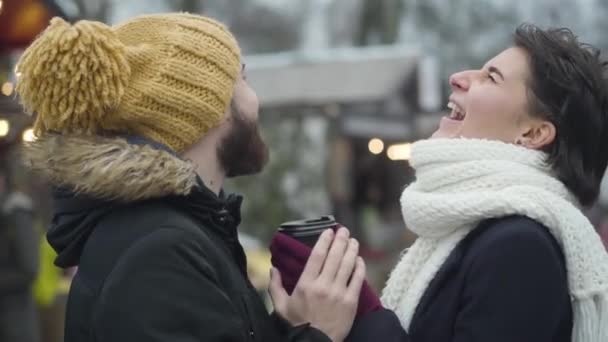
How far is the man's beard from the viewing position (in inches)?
109

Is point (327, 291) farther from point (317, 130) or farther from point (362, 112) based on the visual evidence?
point (317, 130)

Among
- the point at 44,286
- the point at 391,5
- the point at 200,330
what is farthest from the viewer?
the point at 391,5

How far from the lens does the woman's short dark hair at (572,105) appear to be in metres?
2.71

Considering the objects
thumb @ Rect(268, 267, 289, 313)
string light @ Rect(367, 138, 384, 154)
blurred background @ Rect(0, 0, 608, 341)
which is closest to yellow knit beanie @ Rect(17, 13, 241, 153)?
blurred background @ Rect(0, 0, 608, 341)

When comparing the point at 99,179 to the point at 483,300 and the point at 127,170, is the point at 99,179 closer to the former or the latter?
the point at 127,170

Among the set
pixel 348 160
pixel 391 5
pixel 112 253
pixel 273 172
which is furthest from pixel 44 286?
pixel 391 5

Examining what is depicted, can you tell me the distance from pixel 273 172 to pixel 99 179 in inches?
554

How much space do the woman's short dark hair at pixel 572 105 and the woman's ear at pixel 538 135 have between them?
0.01 meters

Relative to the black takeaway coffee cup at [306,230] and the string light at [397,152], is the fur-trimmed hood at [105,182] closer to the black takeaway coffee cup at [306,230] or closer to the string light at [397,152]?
the black takeaway coffee cup at [306,230]

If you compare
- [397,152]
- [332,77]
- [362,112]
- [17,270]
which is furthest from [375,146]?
[17,270]

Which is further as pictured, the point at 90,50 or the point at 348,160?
the point at 348,160

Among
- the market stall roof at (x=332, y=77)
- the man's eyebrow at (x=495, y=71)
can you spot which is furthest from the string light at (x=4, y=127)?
the market stall roof at (x=332, y=77)

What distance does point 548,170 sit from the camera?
2.73m

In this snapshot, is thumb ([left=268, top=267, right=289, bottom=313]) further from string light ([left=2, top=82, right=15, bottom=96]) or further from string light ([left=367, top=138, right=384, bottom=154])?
string light ([left=367, top=138, right=384, bottom=154])
